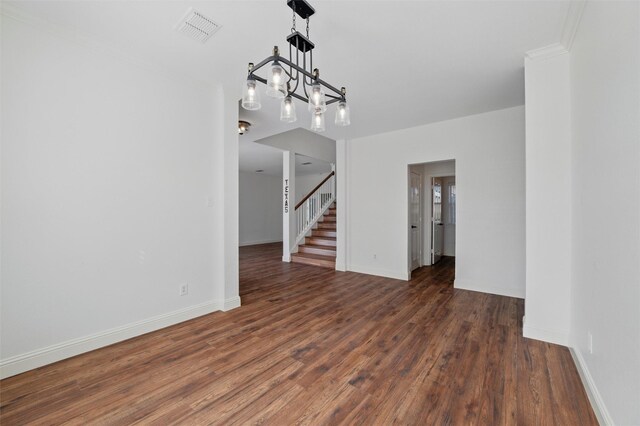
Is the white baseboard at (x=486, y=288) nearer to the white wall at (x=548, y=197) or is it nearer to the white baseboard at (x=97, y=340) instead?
the white wall at (x=548, y=197)

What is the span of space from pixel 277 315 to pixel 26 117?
287cm

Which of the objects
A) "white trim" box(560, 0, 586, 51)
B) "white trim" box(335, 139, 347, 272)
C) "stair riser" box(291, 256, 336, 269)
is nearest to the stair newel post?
"stair riser" box(291, 256, 336, 269)

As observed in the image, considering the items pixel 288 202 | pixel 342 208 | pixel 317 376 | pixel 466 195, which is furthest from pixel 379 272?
pixel 317 376

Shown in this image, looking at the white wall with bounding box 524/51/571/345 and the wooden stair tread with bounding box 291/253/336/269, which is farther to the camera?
the wooden stair tread with bounding box 291/253/336/269

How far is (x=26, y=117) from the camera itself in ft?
6.74

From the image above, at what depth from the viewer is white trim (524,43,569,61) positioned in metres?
2.42

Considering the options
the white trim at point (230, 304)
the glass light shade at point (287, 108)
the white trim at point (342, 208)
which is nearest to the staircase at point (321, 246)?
the white trim at point (342, 208)

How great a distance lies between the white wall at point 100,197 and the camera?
204cm

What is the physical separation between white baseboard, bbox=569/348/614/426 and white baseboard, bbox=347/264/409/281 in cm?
273

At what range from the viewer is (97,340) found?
7.87 ft

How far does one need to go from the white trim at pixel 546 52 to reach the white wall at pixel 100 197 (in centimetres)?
325

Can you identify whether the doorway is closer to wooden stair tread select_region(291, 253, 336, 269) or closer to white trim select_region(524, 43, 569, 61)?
wooden stair tread select_region(291, 253, 336, 269)

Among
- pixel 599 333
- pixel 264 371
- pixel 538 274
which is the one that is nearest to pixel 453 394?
pixel 599 333

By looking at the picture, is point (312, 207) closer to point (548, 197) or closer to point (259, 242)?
point (259, 242)
